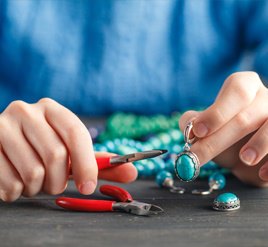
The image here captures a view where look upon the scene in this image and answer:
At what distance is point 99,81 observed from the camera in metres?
1.21

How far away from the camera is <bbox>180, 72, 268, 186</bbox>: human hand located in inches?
28.0

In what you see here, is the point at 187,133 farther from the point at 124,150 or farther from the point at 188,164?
the point at 124,150

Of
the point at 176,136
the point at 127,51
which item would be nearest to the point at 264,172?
the point at 176,136

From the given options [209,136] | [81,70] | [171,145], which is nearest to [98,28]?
[81,70]

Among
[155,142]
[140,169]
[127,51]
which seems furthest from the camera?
[127,51]

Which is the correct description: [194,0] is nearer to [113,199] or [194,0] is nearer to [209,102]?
[209,102]

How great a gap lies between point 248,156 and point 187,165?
0.08m

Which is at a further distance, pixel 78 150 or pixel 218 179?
pixel 218 179

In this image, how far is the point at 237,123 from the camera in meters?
0.74

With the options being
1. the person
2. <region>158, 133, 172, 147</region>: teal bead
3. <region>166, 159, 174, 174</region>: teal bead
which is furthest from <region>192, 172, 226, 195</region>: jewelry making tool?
the person

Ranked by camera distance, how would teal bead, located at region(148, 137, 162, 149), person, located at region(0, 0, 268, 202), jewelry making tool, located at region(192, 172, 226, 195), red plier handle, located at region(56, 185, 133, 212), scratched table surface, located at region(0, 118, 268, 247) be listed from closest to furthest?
scratched table surface, located at region(0, 118, 268, 247), red plier handle, located at region(56, 185, 133, 212), jewelry making tool, located at region(192, 172, 226, 195), teal bead, located at region(148, 137, 162, 149), person, located at region(0, 0, 268, 202)

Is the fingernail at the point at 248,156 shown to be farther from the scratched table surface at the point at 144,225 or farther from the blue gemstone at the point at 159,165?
the blue gemstone at the point at 159,165

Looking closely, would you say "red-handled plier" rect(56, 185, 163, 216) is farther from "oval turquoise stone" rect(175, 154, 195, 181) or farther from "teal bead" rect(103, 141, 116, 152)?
"teal bead" rect(103, 141, 116, 152)

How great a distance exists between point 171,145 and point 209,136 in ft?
0.93
